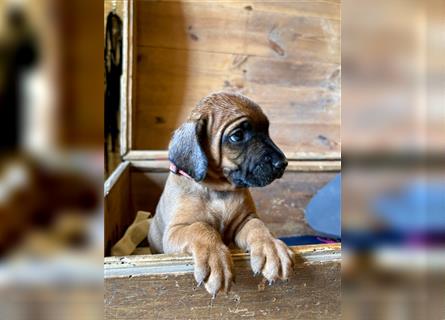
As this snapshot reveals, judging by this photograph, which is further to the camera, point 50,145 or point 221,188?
point 221,188

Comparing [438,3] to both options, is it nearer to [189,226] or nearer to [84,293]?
[84,293]

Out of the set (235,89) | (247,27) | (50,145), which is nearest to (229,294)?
(50,145)

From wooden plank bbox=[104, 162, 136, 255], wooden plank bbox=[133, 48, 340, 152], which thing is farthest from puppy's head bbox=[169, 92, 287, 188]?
wooden plank bbox=[133, 48, 340, 152]

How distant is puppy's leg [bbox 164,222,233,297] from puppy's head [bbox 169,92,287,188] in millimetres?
122

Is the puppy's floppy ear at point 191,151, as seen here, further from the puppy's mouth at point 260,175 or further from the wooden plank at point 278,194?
the wooden plank at point 278,194

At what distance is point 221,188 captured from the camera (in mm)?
932

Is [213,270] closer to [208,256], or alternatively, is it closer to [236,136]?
[208,256]

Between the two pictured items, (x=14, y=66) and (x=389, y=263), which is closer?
(x=14, y=66)

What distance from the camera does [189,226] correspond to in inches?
33.5

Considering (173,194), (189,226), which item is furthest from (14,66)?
(173,194)

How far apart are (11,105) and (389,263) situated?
408mm

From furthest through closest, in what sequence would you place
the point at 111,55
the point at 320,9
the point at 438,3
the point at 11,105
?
the point at 320,9 → the point at 111,55 → the point at 438,3 → the point at 11,105

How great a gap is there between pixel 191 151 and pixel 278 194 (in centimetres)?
94

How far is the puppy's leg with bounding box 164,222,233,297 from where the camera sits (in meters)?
0.68
